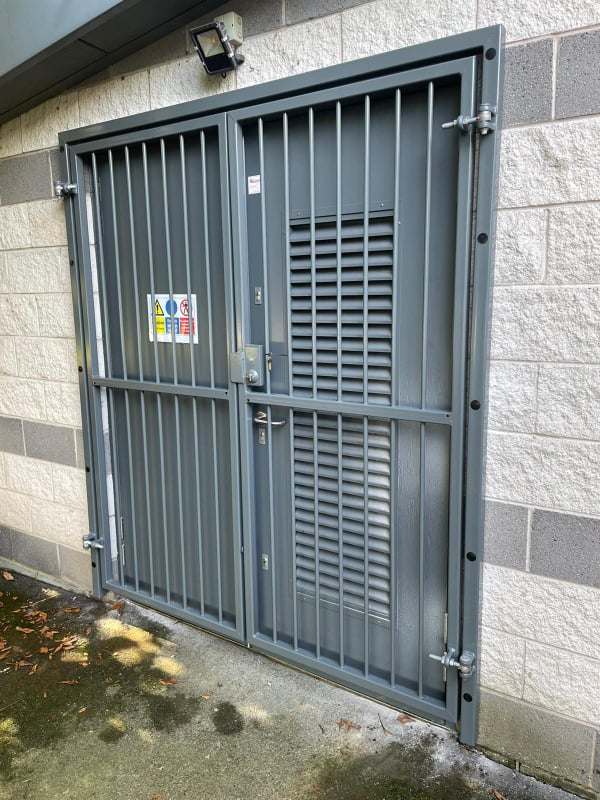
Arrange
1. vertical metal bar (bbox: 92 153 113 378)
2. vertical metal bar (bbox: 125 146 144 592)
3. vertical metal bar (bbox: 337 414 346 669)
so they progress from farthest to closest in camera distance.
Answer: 1. vertical metal bar (bbox: 92 153 113 378)
2. vertical metal bar (bbox: 125 146 144 592)
3. vertical metal bar (bbox: 337 414 346 669)

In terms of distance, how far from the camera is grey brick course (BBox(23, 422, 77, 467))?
3.26 metres

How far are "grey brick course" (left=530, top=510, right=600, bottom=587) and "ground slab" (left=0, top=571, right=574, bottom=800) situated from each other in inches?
30.5

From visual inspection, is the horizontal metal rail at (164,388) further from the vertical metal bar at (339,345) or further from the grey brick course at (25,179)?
the grey brick course at (25,179)

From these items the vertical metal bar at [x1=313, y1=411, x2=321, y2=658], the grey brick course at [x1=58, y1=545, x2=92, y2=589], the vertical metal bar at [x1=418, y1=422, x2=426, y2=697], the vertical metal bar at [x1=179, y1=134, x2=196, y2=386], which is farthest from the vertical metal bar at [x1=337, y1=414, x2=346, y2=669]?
the grey brick course at [x1=58, y1=545, x2=92, y2=589]

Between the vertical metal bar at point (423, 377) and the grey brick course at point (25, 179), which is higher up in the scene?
the grey brick course at point (25, 179)

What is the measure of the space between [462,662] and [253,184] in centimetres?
203

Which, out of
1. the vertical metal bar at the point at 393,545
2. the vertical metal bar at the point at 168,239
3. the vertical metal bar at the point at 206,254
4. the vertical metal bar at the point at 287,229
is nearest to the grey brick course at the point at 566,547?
the vertical metal bar at the point at 393,545

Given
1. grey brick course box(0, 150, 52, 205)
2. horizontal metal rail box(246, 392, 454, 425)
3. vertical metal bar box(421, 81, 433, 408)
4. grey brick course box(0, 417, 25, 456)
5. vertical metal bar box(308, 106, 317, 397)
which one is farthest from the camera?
grey brick course box(0, 417, 25, 456)

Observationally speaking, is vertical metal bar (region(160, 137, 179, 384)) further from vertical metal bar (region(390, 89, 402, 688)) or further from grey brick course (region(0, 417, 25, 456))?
grey brick course (region(0, 417, 25, 456))

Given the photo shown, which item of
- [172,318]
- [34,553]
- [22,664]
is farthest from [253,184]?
[34,553]

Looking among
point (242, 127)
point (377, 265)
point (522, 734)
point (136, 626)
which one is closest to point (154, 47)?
point (242, 127)

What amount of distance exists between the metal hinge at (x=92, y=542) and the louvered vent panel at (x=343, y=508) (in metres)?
1.24

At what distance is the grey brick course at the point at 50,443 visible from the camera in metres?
3.26

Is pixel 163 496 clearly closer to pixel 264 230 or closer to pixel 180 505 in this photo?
pixel 180 505
